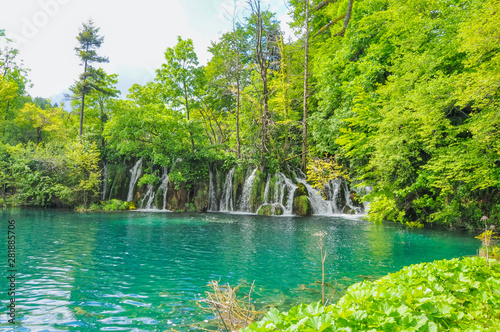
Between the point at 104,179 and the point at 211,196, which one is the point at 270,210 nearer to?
the point at 211,196

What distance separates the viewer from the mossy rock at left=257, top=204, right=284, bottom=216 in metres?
18.3

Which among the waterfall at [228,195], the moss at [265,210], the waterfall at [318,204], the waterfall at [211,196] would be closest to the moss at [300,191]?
the waterfall at [318,204]

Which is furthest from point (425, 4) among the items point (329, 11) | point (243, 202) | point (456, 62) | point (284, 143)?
point (243, 202)

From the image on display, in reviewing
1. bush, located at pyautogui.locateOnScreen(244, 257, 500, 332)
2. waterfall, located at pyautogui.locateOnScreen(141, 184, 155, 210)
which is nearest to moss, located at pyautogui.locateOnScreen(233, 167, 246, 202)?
waterfall, located at pyautogui.locateOnScreen(141, 184, 155, 210)

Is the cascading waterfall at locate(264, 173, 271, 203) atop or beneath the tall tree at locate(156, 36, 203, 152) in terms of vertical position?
beneath

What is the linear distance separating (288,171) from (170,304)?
17.2 metres

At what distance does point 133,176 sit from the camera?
24.0m

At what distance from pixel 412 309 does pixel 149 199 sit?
22949 mm

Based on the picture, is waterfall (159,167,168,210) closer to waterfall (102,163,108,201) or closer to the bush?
waterfall (102,163,108,201)

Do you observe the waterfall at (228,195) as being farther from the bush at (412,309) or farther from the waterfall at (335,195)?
the bush at (412,309)

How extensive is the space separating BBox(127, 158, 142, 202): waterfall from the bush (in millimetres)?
23535

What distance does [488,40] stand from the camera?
7484 millimetres

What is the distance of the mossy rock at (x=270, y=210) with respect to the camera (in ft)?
60.2

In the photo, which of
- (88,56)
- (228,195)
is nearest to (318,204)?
(228,195)
